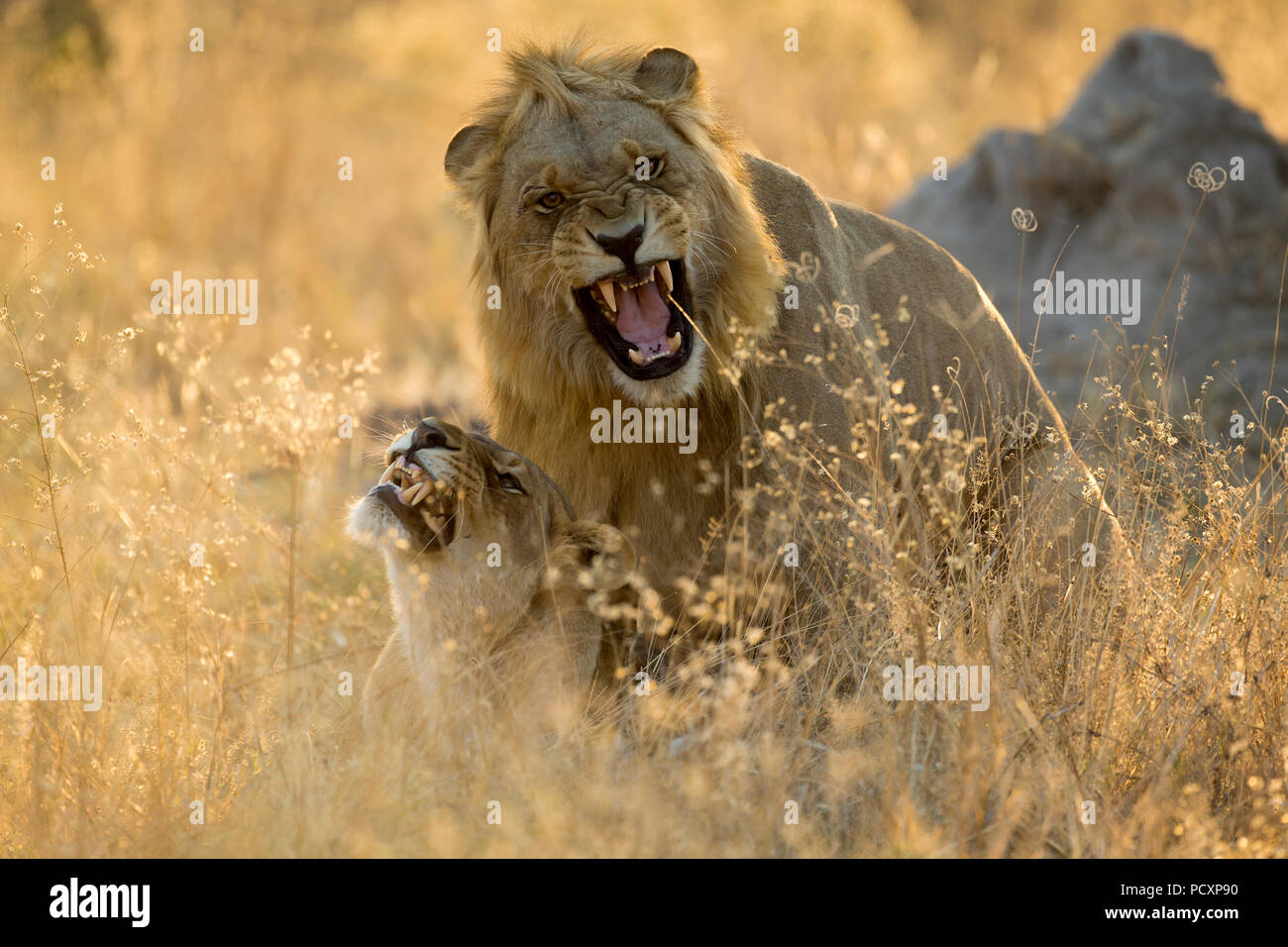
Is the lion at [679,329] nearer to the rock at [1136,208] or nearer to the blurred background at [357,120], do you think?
the rock at [1136,208]

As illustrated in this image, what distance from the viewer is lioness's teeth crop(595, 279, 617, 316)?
4.95 metres

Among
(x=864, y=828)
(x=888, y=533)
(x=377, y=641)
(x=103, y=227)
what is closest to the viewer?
(x=864, y=828)

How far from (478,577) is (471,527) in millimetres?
173

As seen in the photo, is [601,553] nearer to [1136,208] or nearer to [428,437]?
[428,437]

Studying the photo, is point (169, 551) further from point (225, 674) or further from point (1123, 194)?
point (1123, 194)

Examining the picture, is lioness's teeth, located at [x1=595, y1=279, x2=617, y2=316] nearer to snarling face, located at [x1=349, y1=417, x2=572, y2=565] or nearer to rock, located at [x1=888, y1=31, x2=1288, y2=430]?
snarling face, located at [x1=349, y1=417, x2=572, y2=565]

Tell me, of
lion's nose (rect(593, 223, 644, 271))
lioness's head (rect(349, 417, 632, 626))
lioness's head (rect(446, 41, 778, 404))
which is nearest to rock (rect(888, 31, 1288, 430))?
lioness's head (rect(446, 41, 778, 404))

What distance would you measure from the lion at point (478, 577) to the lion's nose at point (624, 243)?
0.79m

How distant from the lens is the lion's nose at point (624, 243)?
15.3 ft

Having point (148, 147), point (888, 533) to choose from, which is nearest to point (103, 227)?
point (148, 147)

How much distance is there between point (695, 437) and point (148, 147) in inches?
382

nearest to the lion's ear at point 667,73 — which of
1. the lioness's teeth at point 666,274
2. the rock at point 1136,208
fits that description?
the lioness's teeth at point 666,274
